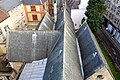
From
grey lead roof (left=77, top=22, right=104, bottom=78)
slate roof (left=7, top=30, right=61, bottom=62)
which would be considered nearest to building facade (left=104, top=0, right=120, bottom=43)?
grey lead roof (left=77, top=22, right=104, bottom=78)

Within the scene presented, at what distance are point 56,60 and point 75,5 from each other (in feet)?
110

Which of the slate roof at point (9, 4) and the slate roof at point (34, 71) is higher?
the slate roof at point (9, 4)

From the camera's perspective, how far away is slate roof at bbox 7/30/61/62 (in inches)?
1086

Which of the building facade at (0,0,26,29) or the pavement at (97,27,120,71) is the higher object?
the building facade at (0,0,26,29)

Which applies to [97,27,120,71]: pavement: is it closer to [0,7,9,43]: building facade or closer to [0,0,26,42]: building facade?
[0,0,26,42]: building facade

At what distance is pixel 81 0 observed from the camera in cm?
4756

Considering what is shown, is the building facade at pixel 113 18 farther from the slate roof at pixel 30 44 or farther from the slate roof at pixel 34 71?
the slate roof at pixel 34 71

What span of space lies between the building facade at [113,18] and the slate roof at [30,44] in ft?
81.9

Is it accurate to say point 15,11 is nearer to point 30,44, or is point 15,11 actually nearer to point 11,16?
point 11,16

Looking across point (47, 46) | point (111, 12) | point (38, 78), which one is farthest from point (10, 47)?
point (111, 12)

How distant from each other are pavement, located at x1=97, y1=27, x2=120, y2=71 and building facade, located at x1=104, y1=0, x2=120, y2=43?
1.61 m

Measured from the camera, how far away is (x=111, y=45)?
42.6m

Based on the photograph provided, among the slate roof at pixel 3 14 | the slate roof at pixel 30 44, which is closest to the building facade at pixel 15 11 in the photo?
the slate roof at pixel 3 14

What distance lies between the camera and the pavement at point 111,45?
1451 inches
